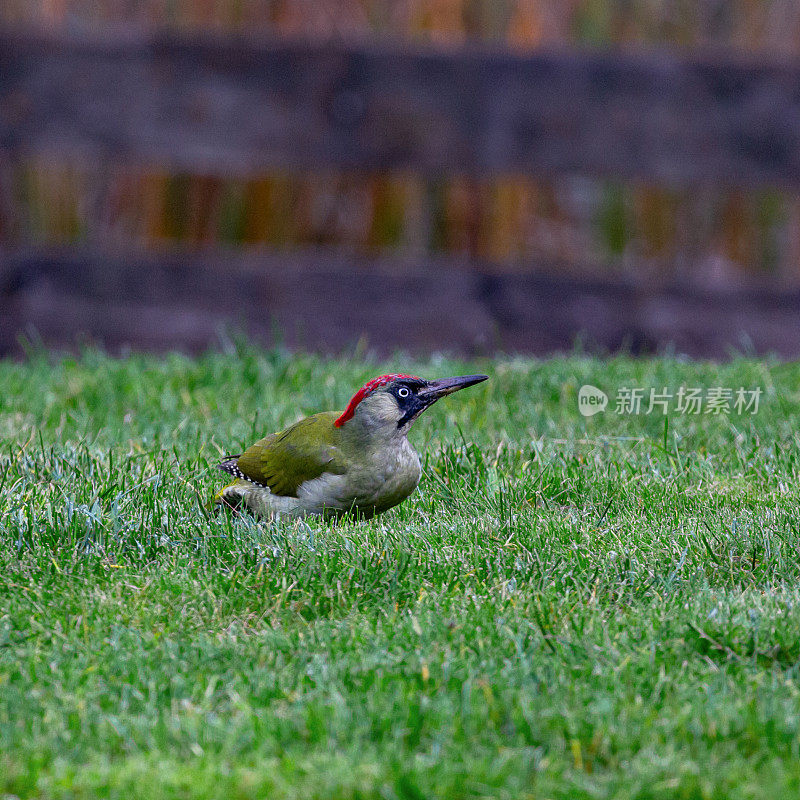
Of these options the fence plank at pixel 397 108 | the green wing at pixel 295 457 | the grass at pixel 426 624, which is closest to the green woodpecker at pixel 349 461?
the green wing at pixel 295 457

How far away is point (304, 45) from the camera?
7758 millimetres

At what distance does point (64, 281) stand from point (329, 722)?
18.3 feet

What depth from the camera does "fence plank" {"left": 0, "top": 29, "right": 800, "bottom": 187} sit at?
775 cm

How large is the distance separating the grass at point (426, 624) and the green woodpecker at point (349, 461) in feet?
0.33

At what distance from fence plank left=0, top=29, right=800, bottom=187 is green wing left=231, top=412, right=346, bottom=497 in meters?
3.96

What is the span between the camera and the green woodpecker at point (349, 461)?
12.8 ft

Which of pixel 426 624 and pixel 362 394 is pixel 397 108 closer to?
pixel 362 394

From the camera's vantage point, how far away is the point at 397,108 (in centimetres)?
780

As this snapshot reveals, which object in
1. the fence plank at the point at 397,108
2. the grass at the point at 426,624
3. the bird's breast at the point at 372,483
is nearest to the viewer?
the grass at the point at 426,624

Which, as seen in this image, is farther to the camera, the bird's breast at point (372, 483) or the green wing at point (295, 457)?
the green wing at point (295, 457)

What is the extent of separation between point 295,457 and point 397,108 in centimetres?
427
